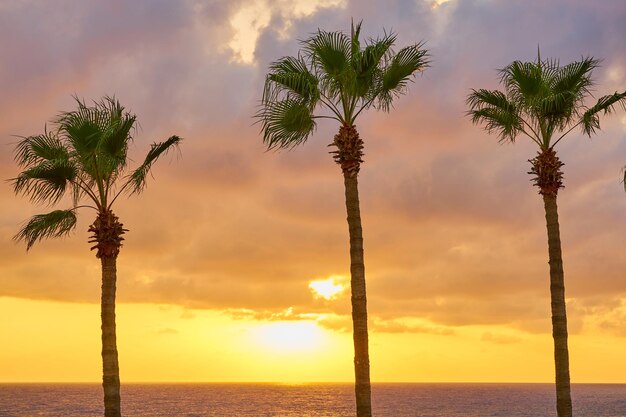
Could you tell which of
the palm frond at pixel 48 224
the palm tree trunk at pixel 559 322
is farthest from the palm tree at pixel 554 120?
the palm frond at pixel 48 224

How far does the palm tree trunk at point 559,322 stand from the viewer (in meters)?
28.3

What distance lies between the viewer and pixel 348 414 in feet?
518

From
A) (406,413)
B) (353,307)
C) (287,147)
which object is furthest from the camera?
(406,413)

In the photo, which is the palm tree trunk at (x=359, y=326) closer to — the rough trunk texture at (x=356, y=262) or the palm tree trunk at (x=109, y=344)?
the rough trunk texture at (x=356, y=262)

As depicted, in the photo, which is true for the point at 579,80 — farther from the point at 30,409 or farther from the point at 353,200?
the point at 30,409

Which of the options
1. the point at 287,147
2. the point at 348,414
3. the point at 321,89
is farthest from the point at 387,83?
the point at 348,414

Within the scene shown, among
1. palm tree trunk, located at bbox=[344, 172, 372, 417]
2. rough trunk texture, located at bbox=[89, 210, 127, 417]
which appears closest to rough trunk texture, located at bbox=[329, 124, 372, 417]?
palm tree trunk, located at bbox=[344, 172, 372, 417]

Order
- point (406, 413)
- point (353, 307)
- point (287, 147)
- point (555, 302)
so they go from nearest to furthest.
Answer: point (353, 307)
point (287, 147)
point (555, 302)
point (406, 413)

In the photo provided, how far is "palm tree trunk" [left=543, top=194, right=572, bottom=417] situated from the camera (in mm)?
28281

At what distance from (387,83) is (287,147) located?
→ 3.82m

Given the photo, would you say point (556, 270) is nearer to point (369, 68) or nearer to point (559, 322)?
point (559, 322)

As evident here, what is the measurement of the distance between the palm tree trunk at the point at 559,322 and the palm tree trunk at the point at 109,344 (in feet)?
49.4

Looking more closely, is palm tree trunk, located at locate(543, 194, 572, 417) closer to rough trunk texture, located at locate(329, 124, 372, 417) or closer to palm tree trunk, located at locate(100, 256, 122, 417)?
rough trunk texture, located at locate(329, 124, 372, 417)

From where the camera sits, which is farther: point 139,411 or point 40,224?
point 139,411
